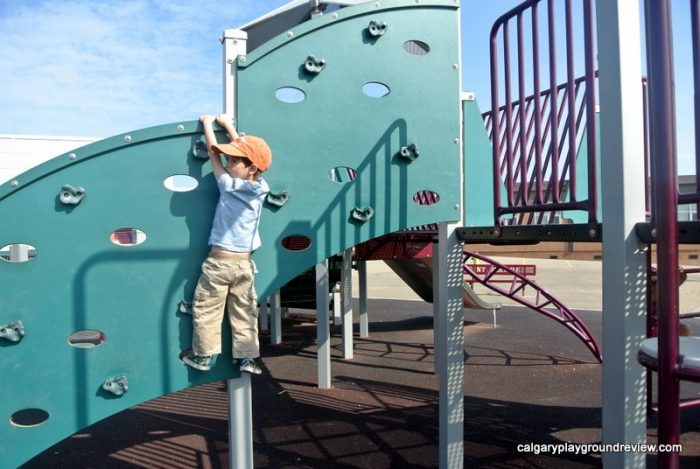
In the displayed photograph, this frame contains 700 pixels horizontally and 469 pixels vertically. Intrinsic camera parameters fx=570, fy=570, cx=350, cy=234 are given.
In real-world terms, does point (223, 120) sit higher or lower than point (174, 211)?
higher

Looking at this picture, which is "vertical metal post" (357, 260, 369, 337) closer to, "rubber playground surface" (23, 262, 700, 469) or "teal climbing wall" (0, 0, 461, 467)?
"rubber playground surface" (23, 262, 700, 469)

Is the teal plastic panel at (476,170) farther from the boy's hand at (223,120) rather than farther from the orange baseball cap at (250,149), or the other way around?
the boy's hand at (223,120)

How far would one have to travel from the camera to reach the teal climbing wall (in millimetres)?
2473

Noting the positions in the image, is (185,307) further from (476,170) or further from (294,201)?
(476,170)

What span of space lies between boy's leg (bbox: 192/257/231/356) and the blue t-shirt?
0.10m

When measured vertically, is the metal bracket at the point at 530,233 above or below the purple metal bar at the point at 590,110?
below

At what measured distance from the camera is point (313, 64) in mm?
2820

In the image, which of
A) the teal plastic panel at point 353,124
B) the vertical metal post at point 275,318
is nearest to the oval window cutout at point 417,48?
the teal plastic panel at point 353,124

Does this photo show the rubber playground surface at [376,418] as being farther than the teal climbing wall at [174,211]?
Yes

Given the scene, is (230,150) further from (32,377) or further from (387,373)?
(387,373)

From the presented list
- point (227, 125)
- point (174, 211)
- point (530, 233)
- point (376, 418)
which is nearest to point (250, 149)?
point (227, 125)

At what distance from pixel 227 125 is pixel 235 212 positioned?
0.40 meters

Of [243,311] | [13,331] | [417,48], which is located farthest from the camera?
[417,48]

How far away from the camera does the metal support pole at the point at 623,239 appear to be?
2139 millimetres
